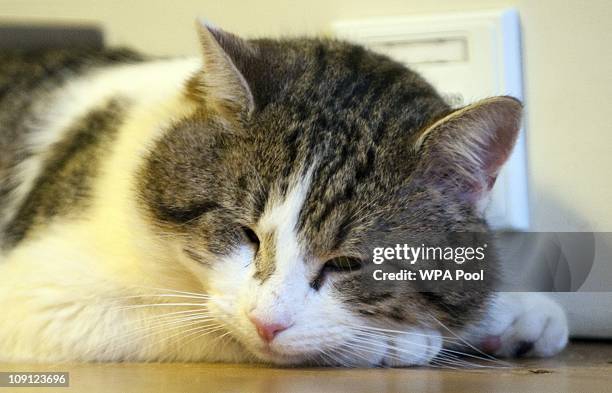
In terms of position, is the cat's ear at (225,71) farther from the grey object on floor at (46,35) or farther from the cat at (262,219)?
the grey object on floor at (46,35)

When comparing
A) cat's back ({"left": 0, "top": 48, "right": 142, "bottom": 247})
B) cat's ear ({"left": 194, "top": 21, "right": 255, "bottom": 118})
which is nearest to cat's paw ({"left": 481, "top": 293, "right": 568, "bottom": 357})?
cat's ear ({"left": 194, "top": 21, "right": 255, "bottom": 118})

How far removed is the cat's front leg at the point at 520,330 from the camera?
1.05 metres

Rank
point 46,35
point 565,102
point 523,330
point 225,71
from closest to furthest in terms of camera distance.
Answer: point 225,71 < point 523,330 < point 565,102 < point 46,35

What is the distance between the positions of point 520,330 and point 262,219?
44 cm

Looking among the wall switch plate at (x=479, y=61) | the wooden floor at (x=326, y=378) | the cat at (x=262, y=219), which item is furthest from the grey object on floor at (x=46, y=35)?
the wooden floor at (x=326, y=378)

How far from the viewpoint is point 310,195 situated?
2.96ft

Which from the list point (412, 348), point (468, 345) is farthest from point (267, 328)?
point (468, 345)

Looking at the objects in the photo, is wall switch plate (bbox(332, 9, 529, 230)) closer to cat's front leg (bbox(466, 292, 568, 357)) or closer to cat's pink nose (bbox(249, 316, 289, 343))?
cat's front leg (bbox(466, 292, 568, 357))

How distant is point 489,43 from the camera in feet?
4.34

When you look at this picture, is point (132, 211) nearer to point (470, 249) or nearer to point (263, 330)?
point (263, 330)

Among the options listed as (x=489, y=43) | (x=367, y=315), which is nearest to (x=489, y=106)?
(x=367, y=315)

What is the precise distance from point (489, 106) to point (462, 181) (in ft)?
→ 0.38

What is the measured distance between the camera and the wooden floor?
79 cm

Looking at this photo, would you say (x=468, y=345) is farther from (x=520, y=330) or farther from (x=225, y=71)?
(x=225, y=71)
